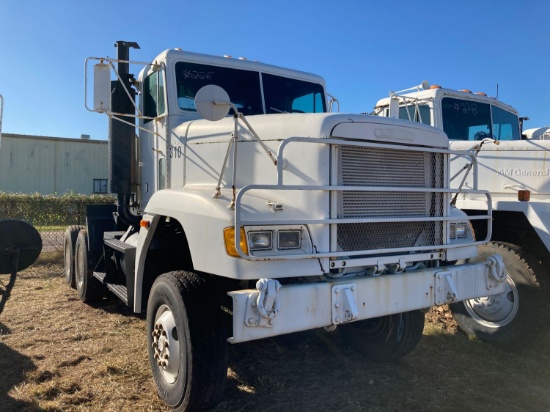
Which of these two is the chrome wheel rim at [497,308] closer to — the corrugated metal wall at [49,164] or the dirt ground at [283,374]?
the dirt ground at [283,374]

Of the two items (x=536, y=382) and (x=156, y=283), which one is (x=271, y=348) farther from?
(x=536, y=382)

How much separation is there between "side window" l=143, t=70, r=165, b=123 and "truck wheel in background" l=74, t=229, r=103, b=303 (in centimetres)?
206

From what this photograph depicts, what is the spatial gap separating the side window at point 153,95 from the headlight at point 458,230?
2.88 m

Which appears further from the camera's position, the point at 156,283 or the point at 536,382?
the point at 536,382

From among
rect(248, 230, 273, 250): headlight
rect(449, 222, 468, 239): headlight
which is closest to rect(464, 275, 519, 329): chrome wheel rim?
rect(449, 222, 468, 239): headlight

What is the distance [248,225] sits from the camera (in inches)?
109

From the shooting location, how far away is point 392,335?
423 cm

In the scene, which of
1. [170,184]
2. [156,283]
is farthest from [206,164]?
[156,283]

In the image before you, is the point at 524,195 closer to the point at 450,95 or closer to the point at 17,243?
the point at 450,95

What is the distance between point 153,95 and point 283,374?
3.03 metres

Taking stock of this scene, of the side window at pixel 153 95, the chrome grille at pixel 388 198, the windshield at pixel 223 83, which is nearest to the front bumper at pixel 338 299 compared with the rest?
the chrome grille at pixel 388 198

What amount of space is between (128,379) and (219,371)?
49.6 inches

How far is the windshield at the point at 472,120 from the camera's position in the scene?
19.1 feet

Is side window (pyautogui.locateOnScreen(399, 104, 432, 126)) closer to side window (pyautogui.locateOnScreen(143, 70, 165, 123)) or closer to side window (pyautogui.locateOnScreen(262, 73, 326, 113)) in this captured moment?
side window (pyautogui.locateOnScreen(262, 73, 326, 113))
